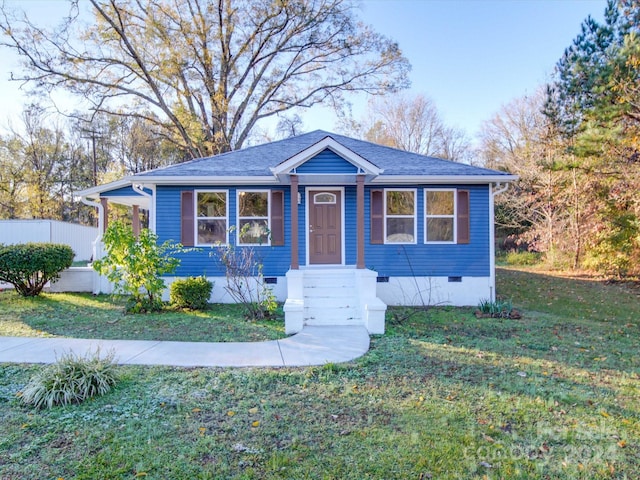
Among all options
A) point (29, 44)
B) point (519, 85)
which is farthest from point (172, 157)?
point (519, 85)

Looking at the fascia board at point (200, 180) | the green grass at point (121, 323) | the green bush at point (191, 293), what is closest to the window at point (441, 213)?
the fascia board at point (200, 180)

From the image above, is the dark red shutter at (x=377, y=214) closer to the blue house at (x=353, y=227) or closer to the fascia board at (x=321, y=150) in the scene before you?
the blue house at (x=353, y=227)

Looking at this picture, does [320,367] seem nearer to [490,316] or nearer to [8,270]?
[490,316]

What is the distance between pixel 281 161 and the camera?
32.4 ft

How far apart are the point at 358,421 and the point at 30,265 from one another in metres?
9.49

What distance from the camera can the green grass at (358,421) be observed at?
263 cm

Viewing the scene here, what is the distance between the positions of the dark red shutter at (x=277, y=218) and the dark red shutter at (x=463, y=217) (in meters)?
4.42

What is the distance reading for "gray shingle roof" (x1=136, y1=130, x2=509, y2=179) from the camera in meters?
9.22

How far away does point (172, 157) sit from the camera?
27.1 m

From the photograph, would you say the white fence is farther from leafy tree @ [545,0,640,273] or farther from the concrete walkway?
leafy tree @ [545,0,640,273]

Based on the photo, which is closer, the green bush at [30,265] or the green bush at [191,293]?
the green bush at [191,293]

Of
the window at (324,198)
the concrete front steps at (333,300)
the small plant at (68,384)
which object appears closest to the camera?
the small plant at (68,384)

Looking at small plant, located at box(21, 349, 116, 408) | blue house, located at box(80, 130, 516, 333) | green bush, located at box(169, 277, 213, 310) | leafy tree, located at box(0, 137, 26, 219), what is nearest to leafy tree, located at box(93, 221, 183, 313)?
green bush, located at box(169, 277, 213, 310)

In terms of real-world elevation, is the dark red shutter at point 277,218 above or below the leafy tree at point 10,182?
below
